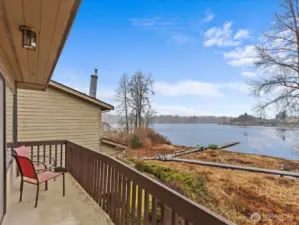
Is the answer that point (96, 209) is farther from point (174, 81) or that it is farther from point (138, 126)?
point (174, 81)

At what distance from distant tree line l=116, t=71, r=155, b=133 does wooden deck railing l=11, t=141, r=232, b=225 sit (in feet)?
62.1

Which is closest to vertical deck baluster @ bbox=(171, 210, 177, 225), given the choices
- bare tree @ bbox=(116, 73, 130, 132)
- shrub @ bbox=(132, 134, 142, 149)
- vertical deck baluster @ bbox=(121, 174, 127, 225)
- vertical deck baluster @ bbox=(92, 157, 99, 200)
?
vertical deck baluster @ bbox=(121, 174, 127, 225)

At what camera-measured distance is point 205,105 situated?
32344mm

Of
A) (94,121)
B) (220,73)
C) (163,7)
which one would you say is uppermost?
(163,7)

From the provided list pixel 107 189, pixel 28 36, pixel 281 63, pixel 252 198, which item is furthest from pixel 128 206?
pixel 281 63

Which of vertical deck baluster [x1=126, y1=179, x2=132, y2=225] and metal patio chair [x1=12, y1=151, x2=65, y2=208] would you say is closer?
vertical deck baluster [x1=126, y1=179, x2=132, y2=225]

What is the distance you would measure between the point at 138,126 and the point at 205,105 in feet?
42.0

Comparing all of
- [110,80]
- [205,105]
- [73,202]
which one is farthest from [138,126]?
[73,202]

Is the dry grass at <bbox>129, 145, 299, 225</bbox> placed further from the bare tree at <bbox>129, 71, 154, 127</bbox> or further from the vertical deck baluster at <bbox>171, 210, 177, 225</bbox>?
the bare tree at <bbox>129, 71, 154, 127</bbox>

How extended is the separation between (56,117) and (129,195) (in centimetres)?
694

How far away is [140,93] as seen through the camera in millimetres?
23828

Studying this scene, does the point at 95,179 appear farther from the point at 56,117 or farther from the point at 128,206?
the point at 56,117

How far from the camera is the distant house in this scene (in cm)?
786

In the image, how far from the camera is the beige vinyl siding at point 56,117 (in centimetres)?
786
